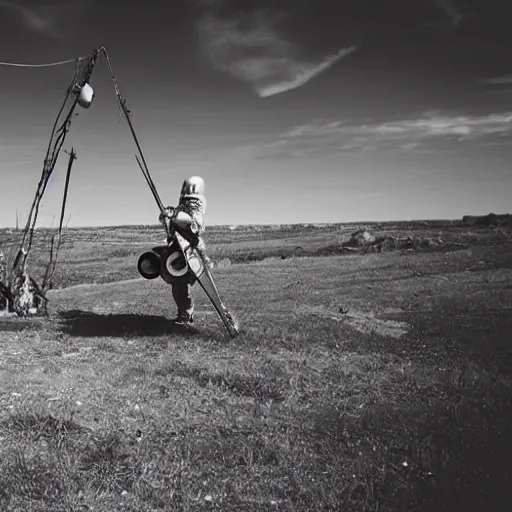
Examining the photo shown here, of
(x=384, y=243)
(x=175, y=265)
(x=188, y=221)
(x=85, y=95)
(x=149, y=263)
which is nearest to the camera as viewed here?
(x=85, y=95)

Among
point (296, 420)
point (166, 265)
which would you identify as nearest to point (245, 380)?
point (296, 420)

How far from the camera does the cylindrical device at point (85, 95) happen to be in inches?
400

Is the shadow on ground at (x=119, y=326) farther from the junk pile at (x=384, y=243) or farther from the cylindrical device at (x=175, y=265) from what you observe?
the junk pile at (x=384, y=243)

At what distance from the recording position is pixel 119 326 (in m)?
11.3

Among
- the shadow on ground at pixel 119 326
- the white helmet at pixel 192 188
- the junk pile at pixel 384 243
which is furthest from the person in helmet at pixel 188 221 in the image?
the junk pile at pixel 384 243

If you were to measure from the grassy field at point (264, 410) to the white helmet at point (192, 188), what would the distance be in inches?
128

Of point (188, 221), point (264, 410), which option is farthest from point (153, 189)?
point (264, 410)

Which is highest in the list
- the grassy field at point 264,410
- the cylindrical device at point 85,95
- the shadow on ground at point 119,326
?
the cylindrical device at point 85,95

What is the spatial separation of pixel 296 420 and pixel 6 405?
158 inches

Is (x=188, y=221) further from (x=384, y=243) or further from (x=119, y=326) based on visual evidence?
(x=384, y=243)

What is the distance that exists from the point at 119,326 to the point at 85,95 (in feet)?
18.0

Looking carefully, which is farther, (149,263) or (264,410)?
(149,263)

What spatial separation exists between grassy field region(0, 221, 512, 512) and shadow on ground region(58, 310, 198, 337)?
0.06 meters

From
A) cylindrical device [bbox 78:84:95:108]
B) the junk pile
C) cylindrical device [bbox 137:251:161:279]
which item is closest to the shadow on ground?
cylindrical device [bbox 137:251:161:279]
